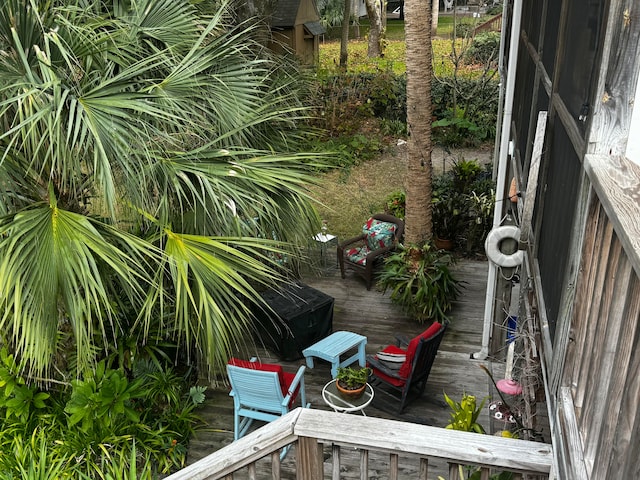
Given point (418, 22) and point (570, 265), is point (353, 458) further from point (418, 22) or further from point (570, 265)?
point (418, 22)

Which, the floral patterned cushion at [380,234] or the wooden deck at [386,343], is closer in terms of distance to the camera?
the wooden deck at [386,343]

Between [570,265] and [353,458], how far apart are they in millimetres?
3658

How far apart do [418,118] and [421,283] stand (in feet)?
6.55

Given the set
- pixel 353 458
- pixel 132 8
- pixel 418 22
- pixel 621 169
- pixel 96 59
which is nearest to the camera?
Result: pixel 621 169

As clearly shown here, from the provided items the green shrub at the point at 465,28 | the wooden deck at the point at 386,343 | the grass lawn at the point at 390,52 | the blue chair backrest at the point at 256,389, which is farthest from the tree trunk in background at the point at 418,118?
the grass lawn at the point at 390,52

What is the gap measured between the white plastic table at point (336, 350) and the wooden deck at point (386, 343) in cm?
31

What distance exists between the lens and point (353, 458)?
527 centimetres

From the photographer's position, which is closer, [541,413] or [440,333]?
[541,413]

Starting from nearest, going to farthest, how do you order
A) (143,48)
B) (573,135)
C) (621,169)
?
(621,169)
(573,135)
(143,48)

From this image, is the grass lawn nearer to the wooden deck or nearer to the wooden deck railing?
the wooden deck

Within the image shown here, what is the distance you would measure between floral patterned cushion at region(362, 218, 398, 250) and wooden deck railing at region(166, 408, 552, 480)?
578 cm

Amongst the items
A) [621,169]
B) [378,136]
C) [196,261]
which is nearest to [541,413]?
[196,261]

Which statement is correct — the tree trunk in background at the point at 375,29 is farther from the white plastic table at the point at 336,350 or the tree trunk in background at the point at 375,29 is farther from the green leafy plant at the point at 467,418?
the green leafy plant at the point at 467,418

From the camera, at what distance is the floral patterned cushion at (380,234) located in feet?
28.2
